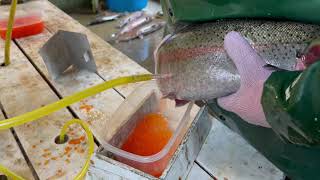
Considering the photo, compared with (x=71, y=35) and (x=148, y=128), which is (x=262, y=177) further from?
(x=71, y=35)

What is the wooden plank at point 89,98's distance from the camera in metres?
1.07

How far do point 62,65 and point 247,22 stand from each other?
0.78 m

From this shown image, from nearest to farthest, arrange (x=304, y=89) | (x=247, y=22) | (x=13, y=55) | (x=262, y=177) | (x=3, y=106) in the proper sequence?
(x=304, y=89)
(x=247, y=22)
(x=262, y=177)
(x=3, y=106)
(x=13, y=55)

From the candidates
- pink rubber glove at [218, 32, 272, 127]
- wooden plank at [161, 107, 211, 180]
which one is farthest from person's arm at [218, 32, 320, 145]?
wooden plank at [161, 107, 211, 180]

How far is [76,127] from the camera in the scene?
1.04 metres

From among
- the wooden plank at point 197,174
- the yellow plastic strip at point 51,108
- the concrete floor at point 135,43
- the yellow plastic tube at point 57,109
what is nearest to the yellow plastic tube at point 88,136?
the yellow plastic tube at point 57,109

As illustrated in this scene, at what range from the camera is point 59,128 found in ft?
3.38

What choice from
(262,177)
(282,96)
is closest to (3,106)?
(262,177)

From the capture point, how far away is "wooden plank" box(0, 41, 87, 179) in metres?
0.90

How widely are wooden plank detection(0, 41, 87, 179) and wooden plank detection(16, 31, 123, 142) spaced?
3cm

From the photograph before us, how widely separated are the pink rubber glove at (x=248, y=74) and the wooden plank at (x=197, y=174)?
0.24m

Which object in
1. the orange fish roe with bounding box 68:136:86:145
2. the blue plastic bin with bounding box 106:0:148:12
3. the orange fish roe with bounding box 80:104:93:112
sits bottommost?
the blue plastic bin with bounding box 106:0:148:12

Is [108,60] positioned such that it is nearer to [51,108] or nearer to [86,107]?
[86,107]

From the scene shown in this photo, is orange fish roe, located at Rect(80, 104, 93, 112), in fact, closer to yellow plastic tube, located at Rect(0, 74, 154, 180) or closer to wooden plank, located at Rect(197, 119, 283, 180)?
yellow plastic tube, located at Rect(0, 74, 154, 180)
